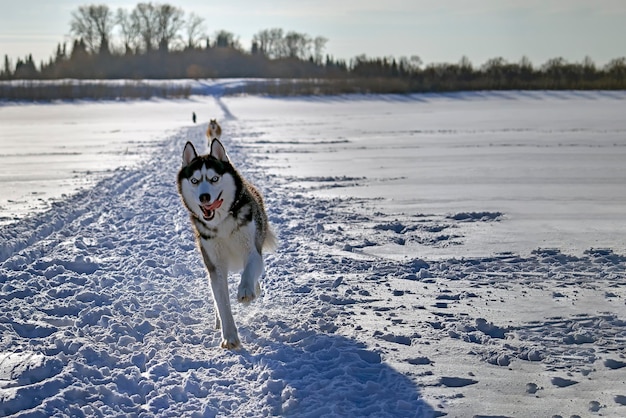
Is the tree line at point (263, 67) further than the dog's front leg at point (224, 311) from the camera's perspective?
Yes

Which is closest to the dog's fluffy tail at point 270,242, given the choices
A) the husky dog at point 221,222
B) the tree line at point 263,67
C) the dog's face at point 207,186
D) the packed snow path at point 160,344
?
the packed snow path at point 160,344

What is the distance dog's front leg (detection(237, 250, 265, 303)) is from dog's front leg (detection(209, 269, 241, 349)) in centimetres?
22

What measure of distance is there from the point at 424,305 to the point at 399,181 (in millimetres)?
8642

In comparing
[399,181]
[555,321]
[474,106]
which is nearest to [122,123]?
[474,106]

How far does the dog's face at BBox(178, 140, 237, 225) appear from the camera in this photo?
17.1 ft

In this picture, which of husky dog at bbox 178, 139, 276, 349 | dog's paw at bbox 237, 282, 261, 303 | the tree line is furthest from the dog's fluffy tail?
the tree line

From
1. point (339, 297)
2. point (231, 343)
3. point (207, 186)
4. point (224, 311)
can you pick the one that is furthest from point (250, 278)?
point (339, 297)

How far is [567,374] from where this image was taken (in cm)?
437

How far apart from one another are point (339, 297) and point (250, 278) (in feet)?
4.28

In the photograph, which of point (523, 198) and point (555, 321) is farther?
point (523, 198)

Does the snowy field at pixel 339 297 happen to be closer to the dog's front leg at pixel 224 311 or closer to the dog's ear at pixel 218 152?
the dog's front leg at pixel 224 311

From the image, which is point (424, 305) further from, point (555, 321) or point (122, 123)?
point (122, 123)

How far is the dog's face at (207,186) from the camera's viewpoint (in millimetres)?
5207

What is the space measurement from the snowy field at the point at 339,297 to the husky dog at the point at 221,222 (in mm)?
370
